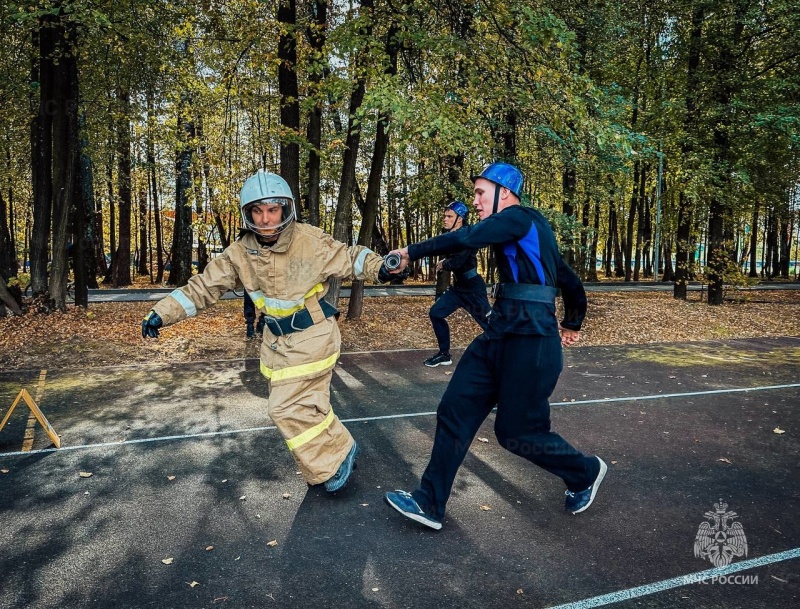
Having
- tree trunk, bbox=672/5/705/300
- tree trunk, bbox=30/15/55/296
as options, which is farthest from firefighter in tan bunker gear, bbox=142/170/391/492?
tree trunk, bbox=672/5/705/300

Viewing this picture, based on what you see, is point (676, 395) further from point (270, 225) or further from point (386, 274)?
point (270, 225)

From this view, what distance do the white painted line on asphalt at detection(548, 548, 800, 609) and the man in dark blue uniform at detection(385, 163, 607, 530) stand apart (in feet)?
2.84

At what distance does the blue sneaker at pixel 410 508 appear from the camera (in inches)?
147

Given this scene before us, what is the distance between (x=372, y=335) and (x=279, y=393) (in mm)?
7783

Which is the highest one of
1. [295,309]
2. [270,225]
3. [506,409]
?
[270,225]

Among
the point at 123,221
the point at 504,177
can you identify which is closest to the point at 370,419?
the point at 504,177

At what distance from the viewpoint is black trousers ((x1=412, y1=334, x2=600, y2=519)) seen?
3.60 m

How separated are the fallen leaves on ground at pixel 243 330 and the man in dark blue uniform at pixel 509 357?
6836mm

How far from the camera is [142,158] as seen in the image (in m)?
24.1

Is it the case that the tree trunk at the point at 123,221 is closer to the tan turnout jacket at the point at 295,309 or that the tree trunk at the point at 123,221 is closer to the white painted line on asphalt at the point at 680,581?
the tan turnout jacket at the point at 295,309

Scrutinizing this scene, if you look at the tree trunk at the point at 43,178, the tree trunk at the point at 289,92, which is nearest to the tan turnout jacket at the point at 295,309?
the tree trunk at the point at 289,92

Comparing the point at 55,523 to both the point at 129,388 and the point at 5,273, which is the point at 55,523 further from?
the point at 5,273

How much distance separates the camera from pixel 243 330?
11867 mm

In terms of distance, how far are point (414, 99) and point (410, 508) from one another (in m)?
6.78
